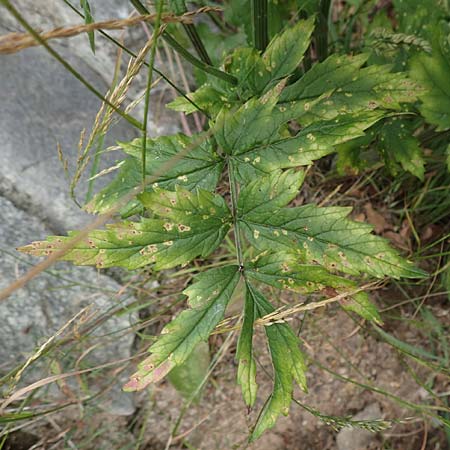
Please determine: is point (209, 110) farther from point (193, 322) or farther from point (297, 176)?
point (193, 322)

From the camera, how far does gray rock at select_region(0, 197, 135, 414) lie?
1.62 meters

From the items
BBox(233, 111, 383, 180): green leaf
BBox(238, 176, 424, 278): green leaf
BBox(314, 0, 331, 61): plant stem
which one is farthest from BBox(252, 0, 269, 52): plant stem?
BBox(238, 176, 424, 278): green leaf

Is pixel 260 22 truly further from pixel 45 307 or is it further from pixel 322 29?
pixel 45 307

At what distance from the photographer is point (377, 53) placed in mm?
1307

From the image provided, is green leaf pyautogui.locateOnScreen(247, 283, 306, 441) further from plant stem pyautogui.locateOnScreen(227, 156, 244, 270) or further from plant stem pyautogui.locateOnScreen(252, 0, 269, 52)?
plant stem pyautogui.locateOnScreen(252, 0, 269, 52)

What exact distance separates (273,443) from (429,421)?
1.56 feet

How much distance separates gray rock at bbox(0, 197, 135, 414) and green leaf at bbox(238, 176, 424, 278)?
80 cm

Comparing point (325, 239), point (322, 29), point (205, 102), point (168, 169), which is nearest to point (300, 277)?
point (325, 239)

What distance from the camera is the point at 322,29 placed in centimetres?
131

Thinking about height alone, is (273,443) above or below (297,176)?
below

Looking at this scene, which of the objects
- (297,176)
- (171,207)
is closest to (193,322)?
(171,207)

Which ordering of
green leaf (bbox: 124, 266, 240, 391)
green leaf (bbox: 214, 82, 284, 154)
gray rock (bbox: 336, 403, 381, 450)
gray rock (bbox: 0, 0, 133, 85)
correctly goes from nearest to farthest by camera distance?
green leaf (bbox: 124, 266, 240, 391)
green leaf (bbox: 214, 82, 284, 154)
gray rock (bbox: 336, 403, 381, 450)
gray rock (bbox: 0, 0, 133, 85)

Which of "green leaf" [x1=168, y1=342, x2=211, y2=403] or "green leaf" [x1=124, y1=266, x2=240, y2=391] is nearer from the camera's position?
"green leaf" [x1=124, y1=266, x2=240, y2=391]

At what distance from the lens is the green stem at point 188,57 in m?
0.91
